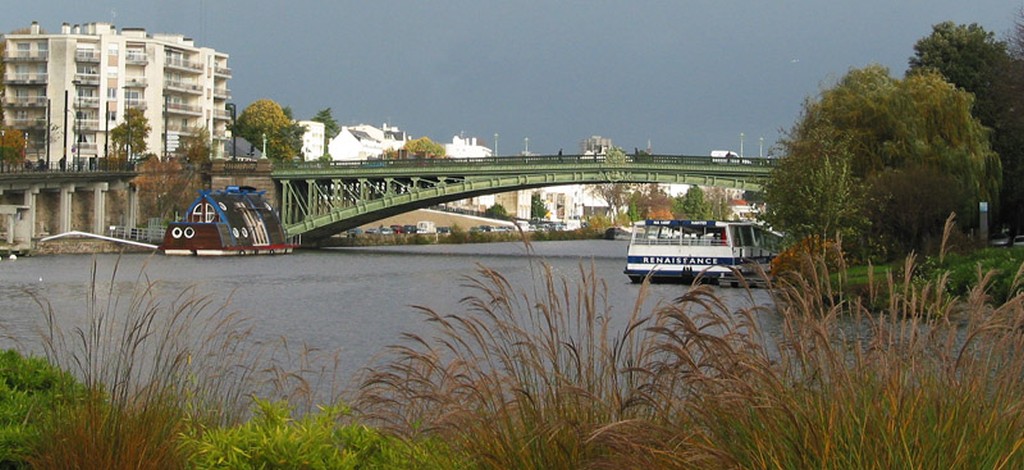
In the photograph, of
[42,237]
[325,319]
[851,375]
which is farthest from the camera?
[42,237]

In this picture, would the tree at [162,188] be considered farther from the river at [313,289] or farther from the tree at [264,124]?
the tree at [264,124]

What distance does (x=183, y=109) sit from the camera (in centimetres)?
12362

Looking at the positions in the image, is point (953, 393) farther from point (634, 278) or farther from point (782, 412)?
point (634, 278)

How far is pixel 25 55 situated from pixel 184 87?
1290cm

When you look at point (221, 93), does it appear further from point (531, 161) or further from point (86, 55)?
point (531, 161)

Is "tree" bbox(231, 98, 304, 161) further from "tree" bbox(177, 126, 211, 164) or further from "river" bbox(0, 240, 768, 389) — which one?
"river" bbox(0, 240, 768, 389)

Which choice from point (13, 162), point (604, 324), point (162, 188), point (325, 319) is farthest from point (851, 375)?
point (13, 162)

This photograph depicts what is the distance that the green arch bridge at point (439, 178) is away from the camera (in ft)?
244

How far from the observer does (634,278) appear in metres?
53.4

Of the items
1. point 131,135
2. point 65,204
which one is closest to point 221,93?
point 131,135

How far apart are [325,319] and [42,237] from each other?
44.2 meters

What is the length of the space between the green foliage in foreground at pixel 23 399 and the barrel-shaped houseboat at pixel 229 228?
67.5m

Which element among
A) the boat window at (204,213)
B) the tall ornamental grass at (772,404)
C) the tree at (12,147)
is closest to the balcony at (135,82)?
the tree at (12,147)

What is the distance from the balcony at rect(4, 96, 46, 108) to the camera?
11644 centimetres
